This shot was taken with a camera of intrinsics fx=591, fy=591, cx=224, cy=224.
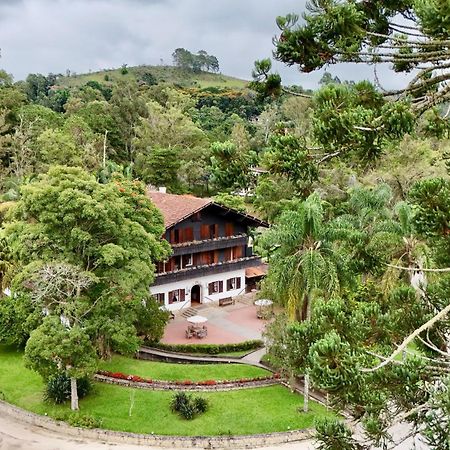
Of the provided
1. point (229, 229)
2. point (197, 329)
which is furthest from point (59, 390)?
point (229, 229)

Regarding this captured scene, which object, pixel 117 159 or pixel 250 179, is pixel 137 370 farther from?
pixel 117 159

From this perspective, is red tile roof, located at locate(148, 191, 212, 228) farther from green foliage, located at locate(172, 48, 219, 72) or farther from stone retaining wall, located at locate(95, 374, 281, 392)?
green foliage, located at locate(172, 48, 219, 72)

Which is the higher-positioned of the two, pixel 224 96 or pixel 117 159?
pixel 224 96

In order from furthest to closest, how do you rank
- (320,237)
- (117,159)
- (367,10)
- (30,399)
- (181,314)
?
(117,159), (181,314), (30,399), (320,237), (367,10)

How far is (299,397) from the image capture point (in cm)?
2000

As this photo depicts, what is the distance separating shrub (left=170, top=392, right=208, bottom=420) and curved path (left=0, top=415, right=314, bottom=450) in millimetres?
1564

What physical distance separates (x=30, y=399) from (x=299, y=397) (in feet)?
29.7

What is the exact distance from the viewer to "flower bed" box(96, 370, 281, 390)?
66.8 feet

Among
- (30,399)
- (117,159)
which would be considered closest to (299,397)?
(30,399)

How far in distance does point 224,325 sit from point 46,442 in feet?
37.4

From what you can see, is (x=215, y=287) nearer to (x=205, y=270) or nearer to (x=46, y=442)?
(x=205, y=270)

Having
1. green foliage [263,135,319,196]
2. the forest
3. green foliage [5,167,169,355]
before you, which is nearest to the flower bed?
the forest

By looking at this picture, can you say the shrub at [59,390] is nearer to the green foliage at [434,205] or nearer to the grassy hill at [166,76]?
the green foliage at [434,205]

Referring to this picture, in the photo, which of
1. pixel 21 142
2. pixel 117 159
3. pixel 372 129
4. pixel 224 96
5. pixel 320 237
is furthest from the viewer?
pixel 224 96
